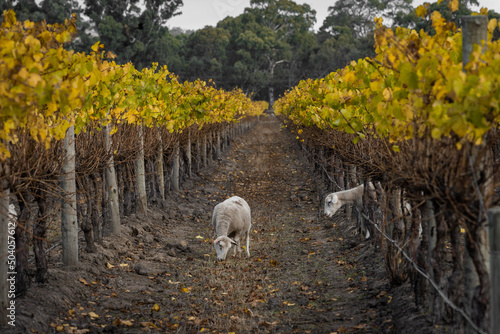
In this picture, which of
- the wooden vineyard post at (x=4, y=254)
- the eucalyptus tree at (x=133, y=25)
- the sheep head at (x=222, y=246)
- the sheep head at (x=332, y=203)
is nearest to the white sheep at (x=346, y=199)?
the sheep head at (x=332, y=203)

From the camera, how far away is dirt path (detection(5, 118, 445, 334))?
6570 mm

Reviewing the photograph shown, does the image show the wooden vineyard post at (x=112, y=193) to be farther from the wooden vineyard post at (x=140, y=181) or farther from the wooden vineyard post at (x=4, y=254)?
the wooden vineyard post at (x=4, y=254)

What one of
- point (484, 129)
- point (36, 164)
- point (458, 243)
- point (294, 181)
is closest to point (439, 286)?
point (458, 243)

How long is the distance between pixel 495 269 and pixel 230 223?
7.18 metres

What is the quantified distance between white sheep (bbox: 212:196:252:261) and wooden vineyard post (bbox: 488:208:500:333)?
21.0 feet

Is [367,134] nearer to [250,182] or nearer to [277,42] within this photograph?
[250,182]

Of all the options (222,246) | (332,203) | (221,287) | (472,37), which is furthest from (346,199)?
(472,37)

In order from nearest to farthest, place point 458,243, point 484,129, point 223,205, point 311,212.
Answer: point 484,129 → point 458,243 → point 223,205 → point 311,212

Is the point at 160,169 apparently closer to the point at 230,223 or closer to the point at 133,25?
the point at 230,223

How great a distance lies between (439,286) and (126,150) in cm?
830

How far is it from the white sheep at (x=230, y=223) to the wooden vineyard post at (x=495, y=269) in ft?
21.0

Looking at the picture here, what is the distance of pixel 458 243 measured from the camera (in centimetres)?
512

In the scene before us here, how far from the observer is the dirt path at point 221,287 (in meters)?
6.57

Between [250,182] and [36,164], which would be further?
[250,182]
